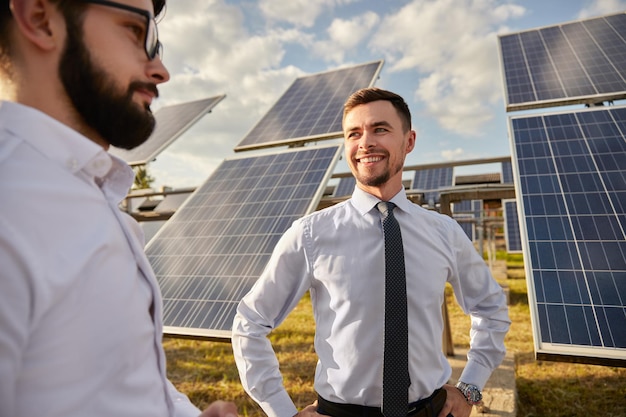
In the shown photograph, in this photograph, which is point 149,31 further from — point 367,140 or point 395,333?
point 395,333

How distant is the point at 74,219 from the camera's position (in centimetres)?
100

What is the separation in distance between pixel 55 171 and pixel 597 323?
3.73 meters

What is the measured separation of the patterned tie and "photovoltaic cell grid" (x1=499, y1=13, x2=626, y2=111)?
5238 mm

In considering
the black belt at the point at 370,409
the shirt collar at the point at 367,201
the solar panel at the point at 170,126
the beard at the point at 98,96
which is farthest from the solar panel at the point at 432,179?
the beard at the point at 98,96

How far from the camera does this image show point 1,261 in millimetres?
808

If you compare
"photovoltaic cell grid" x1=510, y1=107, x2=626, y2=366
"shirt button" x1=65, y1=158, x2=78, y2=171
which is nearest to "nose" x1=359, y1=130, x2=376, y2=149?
"shirt button" x1=65, y1=158, x2=78, y2=171

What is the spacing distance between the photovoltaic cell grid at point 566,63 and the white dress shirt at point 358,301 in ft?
15.8

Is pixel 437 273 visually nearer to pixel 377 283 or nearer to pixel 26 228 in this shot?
pixel 377 283

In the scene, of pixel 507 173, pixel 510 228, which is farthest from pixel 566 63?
pixel 510 228

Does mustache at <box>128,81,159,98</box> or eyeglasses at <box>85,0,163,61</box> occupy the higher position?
eyeglasses at <box>85,0,163,61</box>

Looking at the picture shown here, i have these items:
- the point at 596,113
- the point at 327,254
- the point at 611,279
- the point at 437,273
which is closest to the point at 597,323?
the point at 611,279

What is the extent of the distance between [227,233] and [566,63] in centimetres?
718

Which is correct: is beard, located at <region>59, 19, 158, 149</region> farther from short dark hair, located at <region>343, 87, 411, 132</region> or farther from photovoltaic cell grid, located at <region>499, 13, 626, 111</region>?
photovoltaic cell grid, located at <region>499, 13, 626, 111</region>

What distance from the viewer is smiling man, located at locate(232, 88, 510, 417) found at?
2.28 m
